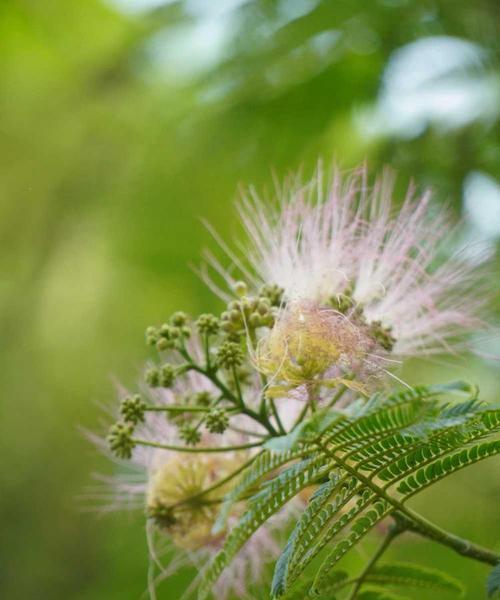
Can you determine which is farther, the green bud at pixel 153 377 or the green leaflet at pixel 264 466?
the green bud at pixel 153 377

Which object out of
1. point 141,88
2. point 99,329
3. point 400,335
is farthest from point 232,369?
point 99,329

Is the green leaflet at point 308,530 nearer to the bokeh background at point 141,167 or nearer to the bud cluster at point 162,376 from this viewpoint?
the bud cluster at point 162,376

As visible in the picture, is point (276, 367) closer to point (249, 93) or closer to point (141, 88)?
point (249, 93)

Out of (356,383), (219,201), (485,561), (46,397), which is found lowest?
Answer: (485,561)

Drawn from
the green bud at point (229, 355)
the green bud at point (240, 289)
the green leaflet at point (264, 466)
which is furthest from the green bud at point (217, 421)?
the green leaflet at point (264, 466)

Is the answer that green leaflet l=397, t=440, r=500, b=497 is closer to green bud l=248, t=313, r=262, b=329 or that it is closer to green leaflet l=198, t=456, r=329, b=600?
green leaflet l=198, t=456, r=329, b=600

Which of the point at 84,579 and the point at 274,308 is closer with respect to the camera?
the point at 274,308

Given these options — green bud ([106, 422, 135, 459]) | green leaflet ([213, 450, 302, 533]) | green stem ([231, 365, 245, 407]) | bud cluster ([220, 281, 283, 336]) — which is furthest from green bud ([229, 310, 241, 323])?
green leaflet ([213, 450, 302, 533])

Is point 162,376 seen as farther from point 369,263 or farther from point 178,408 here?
point 369,263
